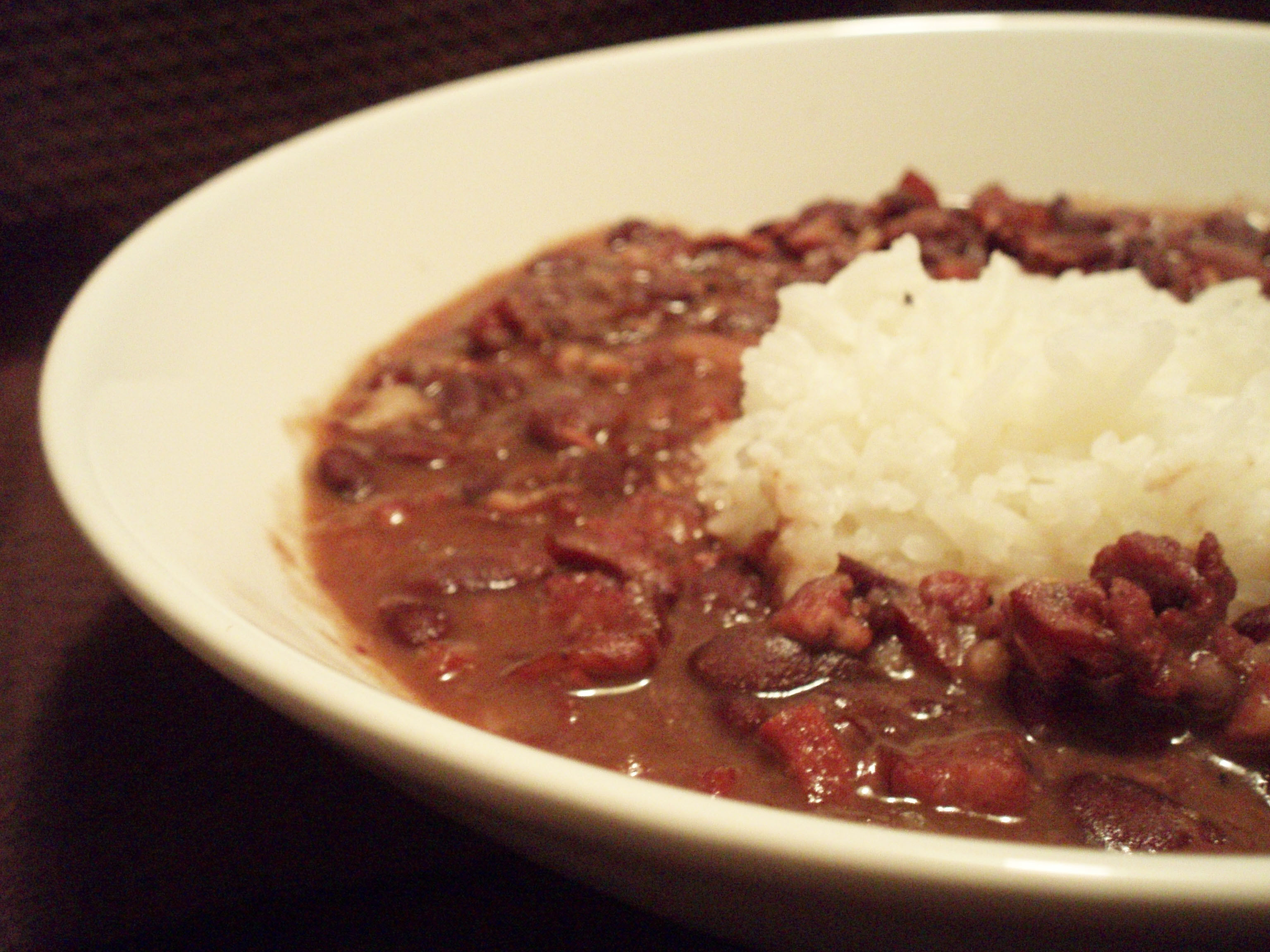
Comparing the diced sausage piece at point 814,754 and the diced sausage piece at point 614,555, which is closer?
the diced sausage piece at point 814,754

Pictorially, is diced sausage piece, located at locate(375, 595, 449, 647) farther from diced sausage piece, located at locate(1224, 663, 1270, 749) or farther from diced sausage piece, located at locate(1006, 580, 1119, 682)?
diced sausage piece, located at locate(1224, 663, 1270, 749)

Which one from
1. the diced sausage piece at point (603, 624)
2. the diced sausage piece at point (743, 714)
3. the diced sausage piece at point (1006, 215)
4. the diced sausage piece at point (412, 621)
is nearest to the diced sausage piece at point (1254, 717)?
the diced sausage piece at point (743, 714)

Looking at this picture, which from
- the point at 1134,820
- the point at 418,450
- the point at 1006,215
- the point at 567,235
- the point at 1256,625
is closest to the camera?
the point at 1134,820

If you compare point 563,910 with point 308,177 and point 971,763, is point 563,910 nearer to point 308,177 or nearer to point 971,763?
point 971,763

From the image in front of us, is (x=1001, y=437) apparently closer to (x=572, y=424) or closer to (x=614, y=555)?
(x=614, y=555)

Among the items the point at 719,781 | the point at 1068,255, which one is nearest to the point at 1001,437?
the point at 719,781

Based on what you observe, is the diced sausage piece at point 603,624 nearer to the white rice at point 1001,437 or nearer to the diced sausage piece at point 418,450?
A: the white rice at point 1001,437
